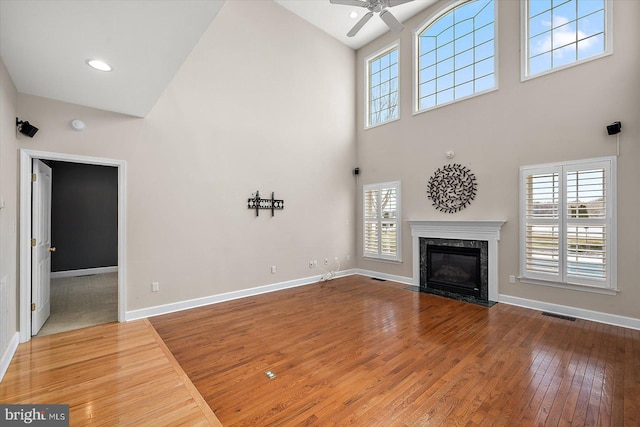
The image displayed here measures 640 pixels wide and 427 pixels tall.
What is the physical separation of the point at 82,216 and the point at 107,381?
638 centimetres

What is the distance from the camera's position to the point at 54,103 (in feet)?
11.3

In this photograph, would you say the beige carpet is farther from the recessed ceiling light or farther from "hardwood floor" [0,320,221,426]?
Result: the recessed ceiling light

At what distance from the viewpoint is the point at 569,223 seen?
13.2ft

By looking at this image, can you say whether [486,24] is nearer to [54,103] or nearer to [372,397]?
[372,397]

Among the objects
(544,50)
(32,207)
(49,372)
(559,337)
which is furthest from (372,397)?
(544,50)

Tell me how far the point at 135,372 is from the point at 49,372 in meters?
0.77

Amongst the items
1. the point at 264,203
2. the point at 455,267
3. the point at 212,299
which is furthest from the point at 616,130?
the point at 212,299

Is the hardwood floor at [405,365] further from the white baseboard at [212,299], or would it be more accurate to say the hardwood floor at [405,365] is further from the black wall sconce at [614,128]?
the black wall sconce at [614,128]

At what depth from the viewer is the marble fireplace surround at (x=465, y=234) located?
474 centimetres

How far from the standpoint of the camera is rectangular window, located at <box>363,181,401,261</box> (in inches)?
242

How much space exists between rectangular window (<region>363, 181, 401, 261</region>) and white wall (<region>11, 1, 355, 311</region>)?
458mm

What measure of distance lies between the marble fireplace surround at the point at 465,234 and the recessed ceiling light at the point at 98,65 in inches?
201

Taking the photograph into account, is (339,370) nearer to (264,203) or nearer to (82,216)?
(264,203)

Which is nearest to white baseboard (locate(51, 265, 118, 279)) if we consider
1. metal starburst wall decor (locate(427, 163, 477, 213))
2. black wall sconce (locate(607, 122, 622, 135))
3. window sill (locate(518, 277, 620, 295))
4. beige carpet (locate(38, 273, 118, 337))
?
beige carpet (locate(38, 273, 118, 337))
